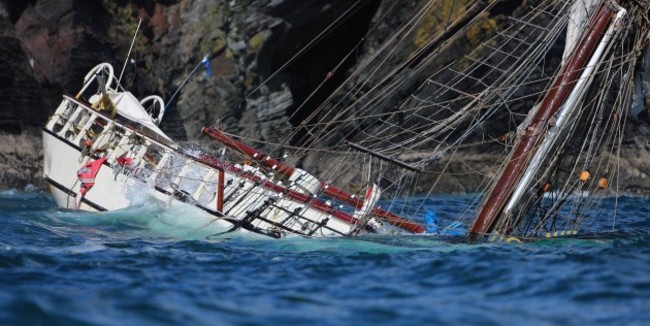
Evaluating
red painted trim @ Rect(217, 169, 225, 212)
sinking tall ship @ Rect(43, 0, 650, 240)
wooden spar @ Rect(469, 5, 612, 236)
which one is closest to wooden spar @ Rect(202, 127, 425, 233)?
sinking tall ship @ Rect(43, 0, 650, 240)

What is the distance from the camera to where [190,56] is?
1436 inches

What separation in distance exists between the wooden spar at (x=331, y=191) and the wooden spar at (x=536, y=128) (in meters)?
1.80

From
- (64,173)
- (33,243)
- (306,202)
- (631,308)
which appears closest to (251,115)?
(64,173)

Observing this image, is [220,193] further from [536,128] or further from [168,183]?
[536,128]

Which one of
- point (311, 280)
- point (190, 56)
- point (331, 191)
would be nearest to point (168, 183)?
point (331, 191)

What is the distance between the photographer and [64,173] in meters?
23.6

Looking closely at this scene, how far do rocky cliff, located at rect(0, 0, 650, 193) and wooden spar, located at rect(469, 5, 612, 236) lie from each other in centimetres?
1610

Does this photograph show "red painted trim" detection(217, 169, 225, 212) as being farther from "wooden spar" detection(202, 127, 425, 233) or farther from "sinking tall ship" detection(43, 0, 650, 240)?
"wooden spar" detection(202, 127, 425, 233)

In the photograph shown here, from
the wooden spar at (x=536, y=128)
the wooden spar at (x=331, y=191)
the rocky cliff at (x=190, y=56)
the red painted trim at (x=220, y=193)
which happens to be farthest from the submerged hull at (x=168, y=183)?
the rocky cliff at (x=190, y=56)

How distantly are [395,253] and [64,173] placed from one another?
420 inches

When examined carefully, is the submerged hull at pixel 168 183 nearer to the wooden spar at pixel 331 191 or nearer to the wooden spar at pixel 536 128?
the wooden spar at pixel 331 191

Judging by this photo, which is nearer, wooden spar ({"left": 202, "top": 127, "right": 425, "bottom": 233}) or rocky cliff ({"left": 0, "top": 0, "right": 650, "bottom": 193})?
wooden spar ({"left": 202, "top": 127, "right": 425, "bottom": 233})

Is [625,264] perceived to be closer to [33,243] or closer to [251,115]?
[33,243]

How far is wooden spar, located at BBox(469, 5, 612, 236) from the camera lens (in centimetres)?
1839
